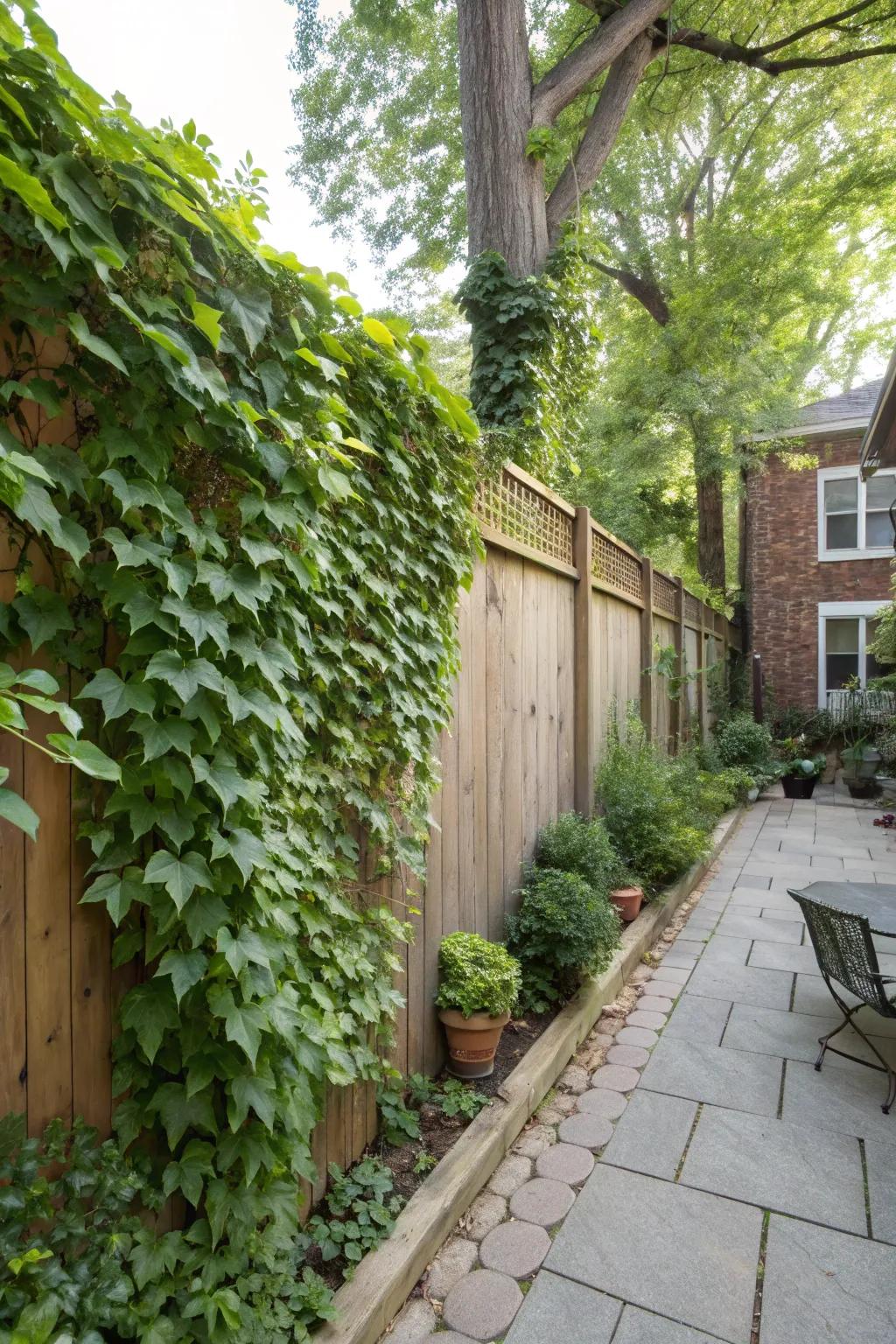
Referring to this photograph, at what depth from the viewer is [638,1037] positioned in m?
3.34

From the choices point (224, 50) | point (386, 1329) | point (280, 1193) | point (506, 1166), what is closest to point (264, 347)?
point (280, 1193)

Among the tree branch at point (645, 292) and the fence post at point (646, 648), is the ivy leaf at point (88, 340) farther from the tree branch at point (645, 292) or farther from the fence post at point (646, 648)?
the tree branch at point (645, 292)

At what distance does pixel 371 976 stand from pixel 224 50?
15.7 feet

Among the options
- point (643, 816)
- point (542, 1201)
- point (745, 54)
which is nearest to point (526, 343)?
point (643, 816)

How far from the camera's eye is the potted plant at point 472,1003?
8.75 ft

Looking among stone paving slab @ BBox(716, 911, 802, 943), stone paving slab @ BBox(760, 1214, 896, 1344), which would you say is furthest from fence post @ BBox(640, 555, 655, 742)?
stone paving slab @ BBox(760, 1214, 896, 1344)

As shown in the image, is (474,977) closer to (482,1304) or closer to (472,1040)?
(472,1040)

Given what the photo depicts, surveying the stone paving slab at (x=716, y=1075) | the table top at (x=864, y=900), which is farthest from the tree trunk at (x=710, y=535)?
the stone paving slab at (x=716, y=1075)

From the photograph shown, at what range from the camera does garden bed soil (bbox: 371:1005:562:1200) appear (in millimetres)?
2201

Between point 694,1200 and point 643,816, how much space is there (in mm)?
2788

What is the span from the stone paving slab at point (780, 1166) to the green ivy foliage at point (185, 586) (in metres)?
1.44

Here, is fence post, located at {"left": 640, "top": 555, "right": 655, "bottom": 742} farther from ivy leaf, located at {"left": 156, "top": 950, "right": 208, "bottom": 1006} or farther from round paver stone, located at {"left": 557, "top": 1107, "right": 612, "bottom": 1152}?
ivy leaf, located at {"left": 156, "top": 950, "right": 208, "bottom": 1006}

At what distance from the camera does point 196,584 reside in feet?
4.56

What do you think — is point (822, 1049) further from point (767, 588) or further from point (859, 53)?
point (767, 588)
